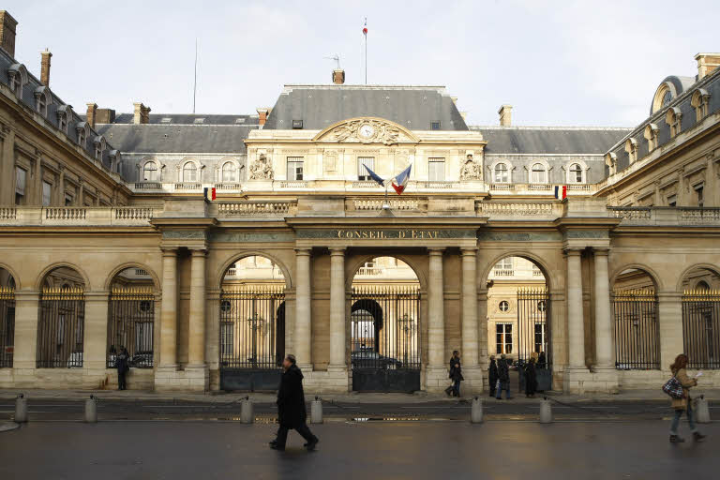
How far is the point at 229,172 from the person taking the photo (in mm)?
57875

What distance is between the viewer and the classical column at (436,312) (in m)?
29.6

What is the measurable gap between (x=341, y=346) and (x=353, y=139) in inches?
988

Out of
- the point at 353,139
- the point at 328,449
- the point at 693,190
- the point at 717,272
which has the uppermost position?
the point at 353,139

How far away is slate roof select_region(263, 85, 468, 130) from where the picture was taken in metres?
54.3

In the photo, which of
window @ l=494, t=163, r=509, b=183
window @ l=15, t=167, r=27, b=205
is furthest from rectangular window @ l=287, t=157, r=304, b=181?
window @ l=15, t=167, r=27, b=205

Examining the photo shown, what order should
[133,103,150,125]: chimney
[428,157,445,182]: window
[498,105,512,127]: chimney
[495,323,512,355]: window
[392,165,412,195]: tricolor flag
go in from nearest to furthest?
[392,165,412,195]: tricolor flag, [428,157,445,182]: window, [495,323,512,355]: window, [133,103,150,125]: chimney, [498,105,512,127]: chimney

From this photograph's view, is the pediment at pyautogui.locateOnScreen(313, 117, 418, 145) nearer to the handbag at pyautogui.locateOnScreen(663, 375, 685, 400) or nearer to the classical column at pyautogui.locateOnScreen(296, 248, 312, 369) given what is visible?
the classical column at pyautogui.locateOnScreen(296, 248, 312, 369)

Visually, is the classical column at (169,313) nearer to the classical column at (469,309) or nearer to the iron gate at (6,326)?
the iron gate at (6,326)

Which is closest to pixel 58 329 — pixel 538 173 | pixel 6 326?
pixel 6 326

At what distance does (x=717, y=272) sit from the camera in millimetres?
31562

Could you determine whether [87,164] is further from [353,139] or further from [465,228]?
[465,228]

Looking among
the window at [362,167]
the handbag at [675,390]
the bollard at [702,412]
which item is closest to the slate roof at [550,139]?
the window at [362,167]

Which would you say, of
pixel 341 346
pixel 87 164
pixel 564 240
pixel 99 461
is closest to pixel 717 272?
pixel 564 240

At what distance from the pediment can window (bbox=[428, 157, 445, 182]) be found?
1824 mm
